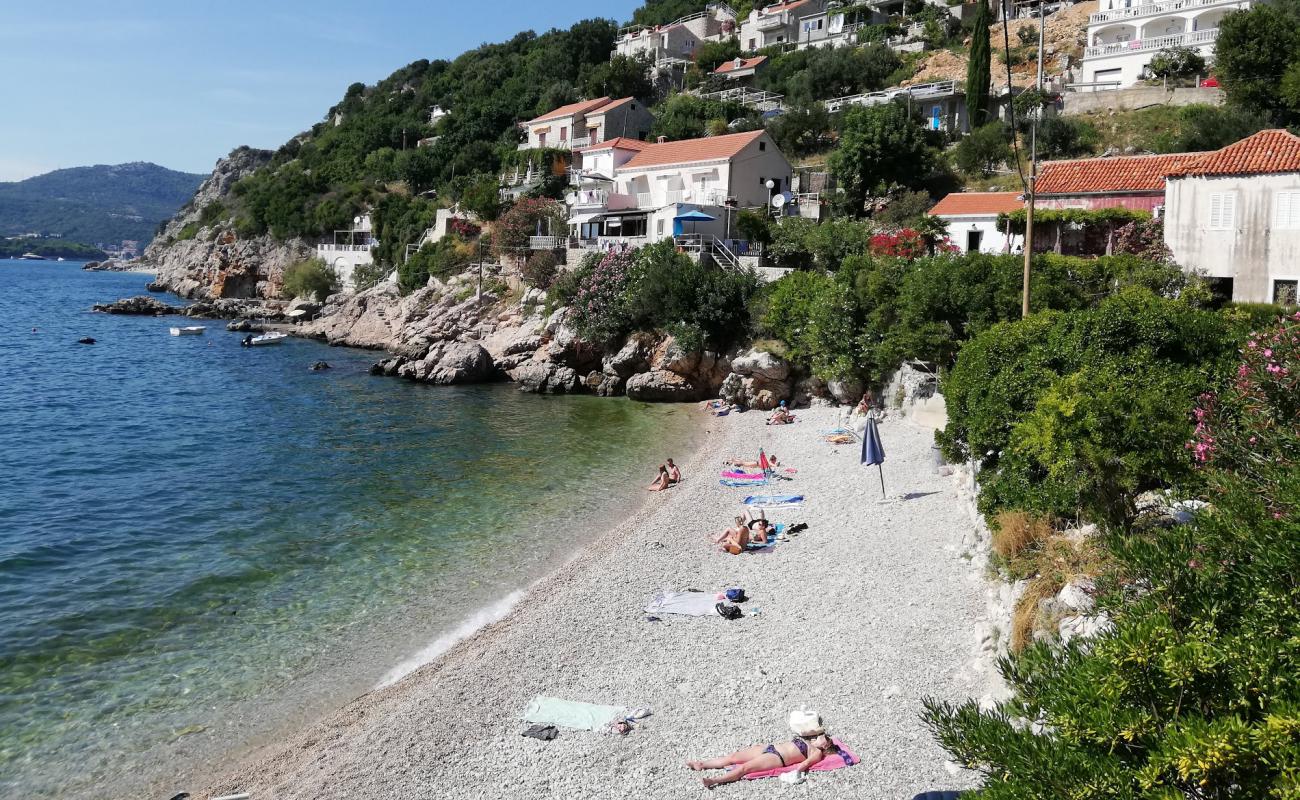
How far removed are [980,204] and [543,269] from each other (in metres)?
24.5

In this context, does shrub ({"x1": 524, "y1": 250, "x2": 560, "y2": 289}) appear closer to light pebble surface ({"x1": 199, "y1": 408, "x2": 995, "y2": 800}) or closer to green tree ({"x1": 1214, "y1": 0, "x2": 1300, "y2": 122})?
light pebble surface ({"x1": 199, "y1": 408, "x2": 995, "y2": 800})

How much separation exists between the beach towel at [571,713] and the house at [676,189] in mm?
33642

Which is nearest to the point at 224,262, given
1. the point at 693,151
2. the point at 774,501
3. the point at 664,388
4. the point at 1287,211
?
the point at 693,151

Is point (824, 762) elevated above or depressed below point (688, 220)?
below

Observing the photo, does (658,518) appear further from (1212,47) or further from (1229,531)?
(1212,47)

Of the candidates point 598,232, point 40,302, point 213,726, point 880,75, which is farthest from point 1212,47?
point 40,302

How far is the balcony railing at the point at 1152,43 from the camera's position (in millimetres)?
48750

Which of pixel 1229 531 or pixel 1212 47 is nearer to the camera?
pixel 1229 531

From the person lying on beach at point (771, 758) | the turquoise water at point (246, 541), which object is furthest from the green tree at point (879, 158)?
the person lying on beach at point (771, 758)

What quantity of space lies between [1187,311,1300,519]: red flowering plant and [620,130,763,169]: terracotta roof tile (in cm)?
3937

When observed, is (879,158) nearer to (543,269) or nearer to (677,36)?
(543,269)

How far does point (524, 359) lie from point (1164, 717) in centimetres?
3915

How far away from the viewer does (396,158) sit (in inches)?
3435

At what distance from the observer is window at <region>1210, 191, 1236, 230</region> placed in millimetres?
22750
